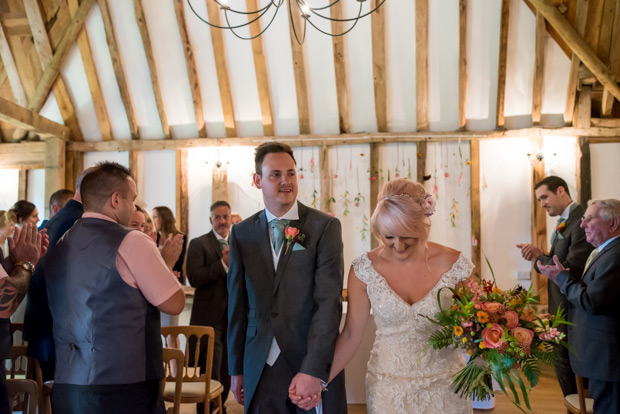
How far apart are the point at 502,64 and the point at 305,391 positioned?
6.51 meters

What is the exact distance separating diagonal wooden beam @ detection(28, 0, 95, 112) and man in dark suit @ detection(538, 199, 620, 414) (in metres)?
6.75

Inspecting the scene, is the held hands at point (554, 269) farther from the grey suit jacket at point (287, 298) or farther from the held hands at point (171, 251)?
the held hands at point (171, 251)

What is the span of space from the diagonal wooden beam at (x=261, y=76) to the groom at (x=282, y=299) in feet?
18.3

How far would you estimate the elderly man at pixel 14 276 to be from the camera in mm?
2447

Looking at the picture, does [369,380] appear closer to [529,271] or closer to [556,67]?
[529,271]

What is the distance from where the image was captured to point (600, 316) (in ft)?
11.7

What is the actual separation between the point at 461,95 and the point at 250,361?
20.8 feet

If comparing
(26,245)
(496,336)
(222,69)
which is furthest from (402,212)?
(222,69)

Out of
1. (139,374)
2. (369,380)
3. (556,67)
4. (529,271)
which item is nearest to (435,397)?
(369,380)

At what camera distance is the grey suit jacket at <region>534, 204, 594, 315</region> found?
187 inches

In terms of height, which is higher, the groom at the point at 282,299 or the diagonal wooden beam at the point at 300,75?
the diagonal wooden beam at the point at 300,75

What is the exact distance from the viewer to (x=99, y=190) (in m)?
2.46

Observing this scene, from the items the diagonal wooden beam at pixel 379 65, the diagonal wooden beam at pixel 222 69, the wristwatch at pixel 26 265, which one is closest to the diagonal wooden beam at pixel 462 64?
the diagonal wooden beam at pixel 379 65

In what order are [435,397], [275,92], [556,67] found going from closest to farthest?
1. [435,397]
2. [556,67]
3. [275,92]
